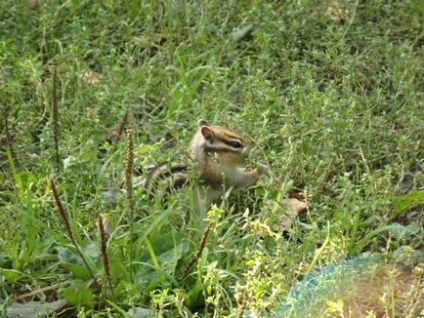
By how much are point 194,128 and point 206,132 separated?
50 centimetres

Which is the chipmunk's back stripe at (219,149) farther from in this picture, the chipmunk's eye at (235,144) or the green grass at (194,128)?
the green grass at (194,128)

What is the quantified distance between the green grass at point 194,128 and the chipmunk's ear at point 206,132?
0.45 feet

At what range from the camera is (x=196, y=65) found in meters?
6.79

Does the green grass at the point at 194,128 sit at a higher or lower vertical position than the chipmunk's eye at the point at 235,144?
lower

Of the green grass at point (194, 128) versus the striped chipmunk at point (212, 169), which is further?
the striped chipmunk at point (212, 169)

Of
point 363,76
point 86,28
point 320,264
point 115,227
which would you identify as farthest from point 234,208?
point 86,28

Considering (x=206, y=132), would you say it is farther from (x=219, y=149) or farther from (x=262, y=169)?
(x=262, y=169)

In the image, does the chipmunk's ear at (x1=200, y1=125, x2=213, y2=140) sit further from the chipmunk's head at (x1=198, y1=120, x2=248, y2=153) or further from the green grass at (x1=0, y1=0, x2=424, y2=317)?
the green grass at (x1=0, y1=0, x2=424, y2=317)

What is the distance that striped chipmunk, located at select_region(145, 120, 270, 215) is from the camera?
5.34 metres

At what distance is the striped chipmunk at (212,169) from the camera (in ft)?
17.5

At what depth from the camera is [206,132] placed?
5.52 meters

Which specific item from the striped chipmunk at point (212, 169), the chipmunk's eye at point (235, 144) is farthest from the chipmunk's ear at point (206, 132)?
the chipmunk's eye at point (235, 144)

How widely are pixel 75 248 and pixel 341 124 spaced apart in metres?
1.59

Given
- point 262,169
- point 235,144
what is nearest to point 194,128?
point 235,144
